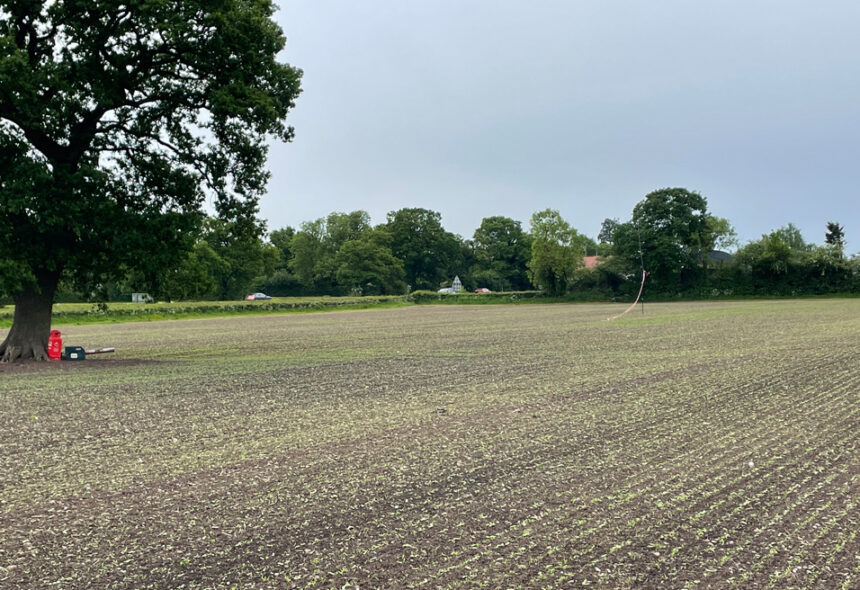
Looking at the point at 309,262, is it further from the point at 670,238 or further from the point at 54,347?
the point at 54,347

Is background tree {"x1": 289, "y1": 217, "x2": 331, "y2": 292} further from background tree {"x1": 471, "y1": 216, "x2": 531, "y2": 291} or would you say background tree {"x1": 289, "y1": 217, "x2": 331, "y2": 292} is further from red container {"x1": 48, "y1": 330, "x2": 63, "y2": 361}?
red container {"x1": 48, "y1": 330, "x2": 63, "y2": 361}

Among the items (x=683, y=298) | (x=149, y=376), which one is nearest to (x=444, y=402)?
(x=149, y=376)

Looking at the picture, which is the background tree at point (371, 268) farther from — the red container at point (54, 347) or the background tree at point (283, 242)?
the red container at point (54, 347)

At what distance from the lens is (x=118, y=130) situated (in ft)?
69.4

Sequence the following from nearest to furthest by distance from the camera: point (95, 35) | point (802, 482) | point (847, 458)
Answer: point (802, 482)
point (847, 458)
point (95, 35)

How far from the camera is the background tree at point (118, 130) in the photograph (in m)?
18.1

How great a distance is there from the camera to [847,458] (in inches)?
300

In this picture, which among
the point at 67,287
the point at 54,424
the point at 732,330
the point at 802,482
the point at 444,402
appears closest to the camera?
the point at 802,482

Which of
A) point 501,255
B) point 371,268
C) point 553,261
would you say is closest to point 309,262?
point 371,268

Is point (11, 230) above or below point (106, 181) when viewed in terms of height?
below

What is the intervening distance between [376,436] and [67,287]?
1743cm

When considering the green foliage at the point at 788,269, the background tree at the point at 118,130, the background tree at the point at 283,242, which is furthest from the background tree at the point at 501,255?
the background tree at the point at 118,130

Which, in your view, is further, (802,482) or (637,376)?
(637,376)

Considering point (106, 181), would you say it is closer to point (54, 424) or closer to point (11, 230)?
point (11, 230)
